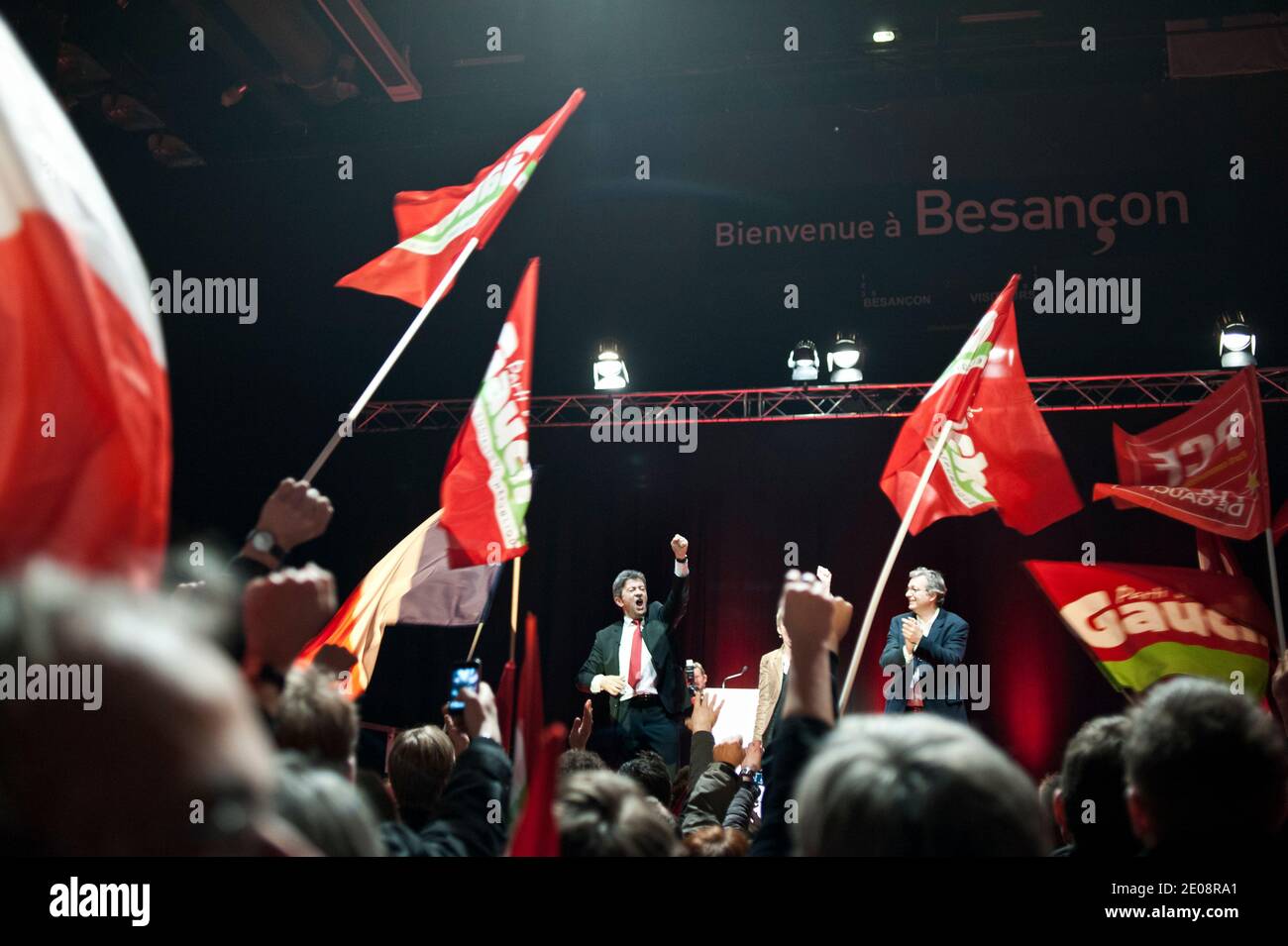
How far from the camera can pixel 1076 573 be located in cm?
455

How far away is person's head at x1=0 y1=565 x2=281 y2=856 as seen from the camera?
755 mm

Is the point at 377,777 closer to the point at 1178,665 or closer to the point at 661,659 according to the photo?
the point at 1178,665

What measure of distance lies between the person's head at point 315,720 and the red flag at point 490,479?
186cm

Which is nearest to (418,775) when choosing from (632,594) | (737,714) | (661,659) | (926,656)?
(926,656)

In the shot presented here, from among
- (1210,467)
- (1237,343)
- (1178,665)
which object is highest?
(1237,343)

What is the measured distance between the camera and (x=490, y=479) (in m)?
3.73

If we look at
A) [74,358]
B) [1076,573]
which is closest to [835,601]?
[74,358]

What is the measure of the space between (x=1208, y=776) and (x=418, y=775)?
5.73ft

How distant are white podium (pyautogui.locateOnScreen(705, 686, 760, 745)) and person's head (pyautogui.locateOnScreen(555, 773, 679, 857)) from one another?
448 centimetres

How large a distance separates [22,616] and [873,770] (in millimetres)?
769

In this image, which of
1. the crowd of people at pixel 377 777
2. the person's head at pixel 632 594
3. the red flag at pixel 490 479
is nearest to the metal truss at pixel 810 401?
the person's head at pixel 632 594

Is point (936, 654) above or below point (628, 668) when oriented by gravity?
above

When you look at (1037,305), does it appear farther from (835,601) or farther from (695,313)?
(835,601)

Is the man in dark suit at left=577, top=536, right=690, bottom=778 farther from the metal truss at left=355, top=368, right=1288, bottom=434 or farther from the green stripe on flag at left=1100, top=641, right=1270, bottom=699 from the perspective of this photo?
the green stripe on flag at left=1100, top=641, right=1270, bottom=699
